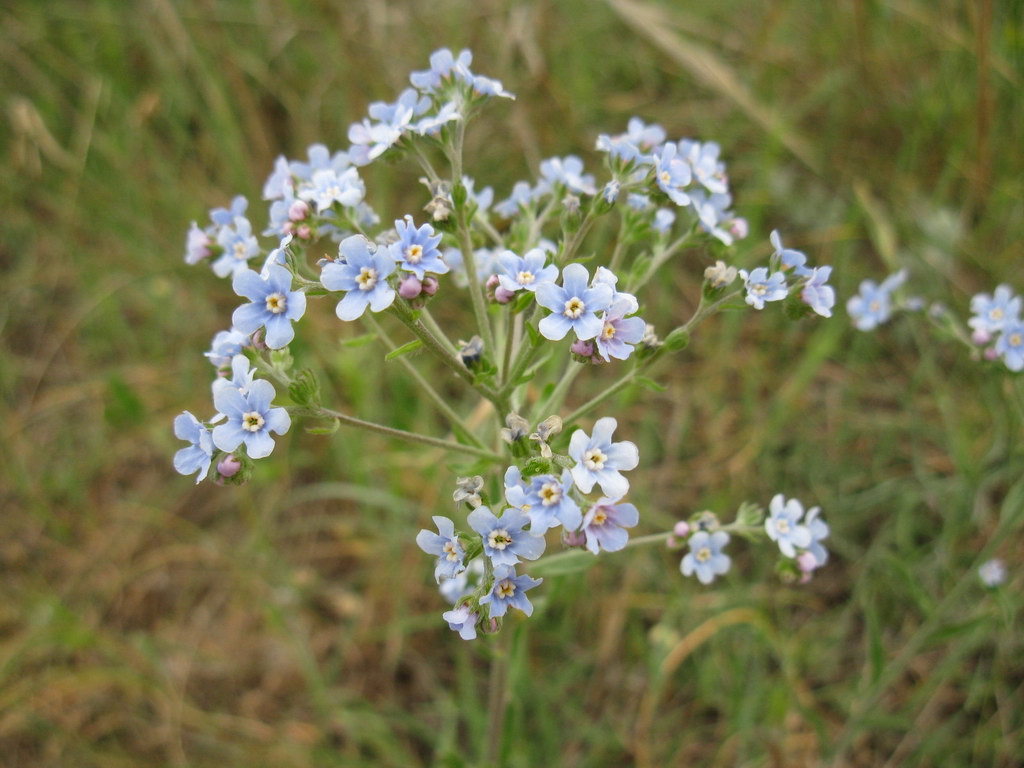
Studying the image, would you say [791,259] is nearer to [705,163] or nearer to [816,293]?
[816,293]

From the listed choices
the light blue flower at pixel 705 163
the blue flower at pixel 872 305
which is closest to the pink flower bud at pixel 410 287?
the light blue flower at pixel 705 163

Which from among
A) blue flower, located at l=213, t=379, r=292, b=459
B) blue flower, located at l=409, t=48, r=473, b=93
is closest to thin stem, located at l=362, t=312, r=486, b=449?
blue flower, located at l=213, t=379, r=292, b=459

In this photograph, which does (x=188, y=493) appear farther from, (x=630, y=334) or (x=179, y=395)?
(x=630, y=334)

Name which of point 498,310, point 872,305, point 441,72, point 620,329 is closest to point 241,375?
point 498,310

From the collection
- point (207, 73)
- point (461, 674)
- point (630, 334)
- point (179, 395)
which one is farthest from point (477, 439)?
point (207, 73)

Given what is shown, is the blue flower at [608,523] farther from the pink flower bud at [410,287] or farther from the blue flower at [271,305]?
the blue flower at [271,305]
